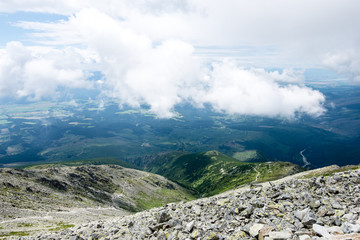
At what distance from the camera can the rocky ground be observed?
19078 mm

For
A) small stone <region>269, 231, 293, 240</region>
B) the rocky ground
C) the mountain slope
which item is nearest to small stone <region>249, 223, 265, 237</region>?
the rocky ground

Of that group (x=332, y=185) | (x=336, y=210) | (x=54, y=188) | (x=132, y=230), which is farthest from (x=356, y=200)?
(x=54, y=188)

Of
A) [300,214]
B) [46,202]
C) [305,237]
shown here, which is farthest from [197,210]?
[46,202]

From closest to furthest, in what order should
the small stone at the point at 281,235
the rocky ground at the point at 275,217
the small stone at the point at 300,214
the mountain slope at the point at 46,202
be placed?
1. the small stone at the point at 281,235
2. the rocky ground at the point at 275,217
3. the small stone at the point at 300,214
4. the mountain slope at the point at 46,202

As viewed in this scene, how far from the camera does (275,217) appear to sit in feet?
76.5

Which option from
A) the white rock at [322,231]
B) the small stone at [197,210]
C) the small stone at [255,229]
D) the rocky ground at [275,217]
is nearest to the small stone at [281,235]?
the rocky ground at [275,217]

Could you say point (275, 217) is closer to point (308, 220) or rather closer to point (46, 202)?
point (308, 220)

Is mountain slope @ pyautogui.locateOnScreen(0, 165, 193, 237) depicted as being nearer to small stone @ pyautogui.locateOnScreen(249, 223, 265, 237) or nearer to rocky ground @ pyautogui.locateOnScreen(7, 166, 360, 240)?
rocky ground @ pyautogui.locateOnScreen(7, 166, 360, 240)

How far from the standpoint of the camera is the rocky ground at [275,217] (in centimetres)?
1908

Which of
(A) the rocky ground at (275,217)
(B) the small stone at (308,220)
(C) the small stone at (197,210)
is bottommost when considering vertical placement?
(C) the small stone at (197,210)

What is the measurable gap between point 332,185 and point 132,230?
3044 cm

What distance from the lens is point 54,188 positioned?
533ft

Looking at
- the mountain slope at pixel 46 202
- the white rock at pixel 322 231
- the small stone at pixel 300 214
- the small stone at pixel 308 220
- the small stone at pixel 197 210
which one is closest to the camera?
the white rock at pixel 322 231

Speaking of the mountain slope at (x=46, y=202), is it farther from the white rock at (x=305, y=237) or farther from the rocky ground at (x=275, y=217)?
the white rock at (x=305, y=237)
